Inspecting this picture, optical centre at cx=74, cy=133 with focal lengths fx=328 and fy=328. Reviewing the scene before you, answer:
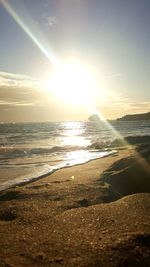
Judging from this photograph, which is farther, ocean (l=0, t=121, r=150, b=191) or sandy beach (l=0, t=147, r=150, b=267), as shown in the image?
ocean (l=0, t=121, r=150, b=191)

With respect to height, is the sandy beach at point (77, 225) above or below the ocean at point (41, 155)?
above

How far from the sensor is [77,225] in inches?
221

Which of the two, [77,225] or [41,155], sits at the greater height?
[77,225]

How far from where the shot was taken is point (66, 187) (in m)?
9.29

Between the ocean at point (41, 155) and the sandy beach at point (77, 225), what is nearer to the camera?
the sandy beach at point (77, 225)

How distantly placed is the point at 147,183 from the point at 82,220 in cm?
313

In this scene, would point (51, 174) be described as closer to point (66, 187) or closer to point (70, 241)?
point (66, 187)

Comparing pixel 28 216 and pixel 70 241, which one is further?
pixel 28 216

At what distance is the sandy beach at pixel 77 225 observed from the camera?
430cm

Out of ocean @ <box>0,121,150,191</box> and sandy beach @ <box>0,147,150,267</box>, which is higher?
sandy beach @ <box>0,147,150,267</box>

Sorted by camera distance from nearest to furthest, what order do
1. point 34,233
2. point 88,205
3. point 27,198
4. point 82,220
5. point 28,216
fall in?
point 34,233 → point 82,220 → point 28,216 → point 88,205 → point 27,198

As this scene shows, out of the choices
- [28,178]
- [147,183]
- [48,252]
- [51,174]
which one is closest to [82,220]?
[48,252]

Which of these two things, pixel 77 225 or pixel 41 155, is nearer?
pixel 77 225

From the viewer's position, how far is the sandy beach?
4.30 m
